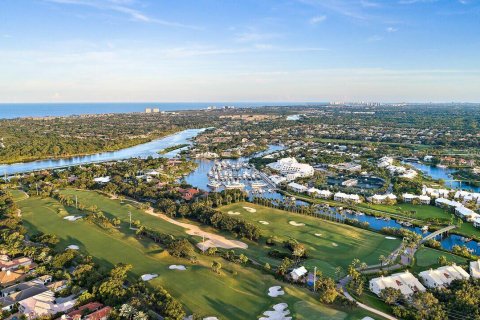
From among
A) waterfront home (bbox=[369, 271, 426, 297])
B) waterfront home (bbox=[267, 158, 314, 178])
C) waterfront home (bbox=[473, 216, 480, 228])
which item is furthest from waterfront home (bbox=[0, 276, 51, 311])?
waterfront home (bbox=[267, 158, 314, 178])

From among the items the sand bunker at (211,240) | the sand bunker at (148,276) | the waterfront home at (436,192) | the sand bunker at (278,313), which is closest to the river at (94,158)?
the sand bunker at (211,240)

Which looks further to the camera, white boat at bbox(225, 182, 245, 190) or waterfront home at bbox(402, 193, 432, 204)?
white boat at bbox(225, 182, 245, 190)

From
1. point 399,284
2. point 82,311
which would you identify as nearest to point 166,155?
point 82,311

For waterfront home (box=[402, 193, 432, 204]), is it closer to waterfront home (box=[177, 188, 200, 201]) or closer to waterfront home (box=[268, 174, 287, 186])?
waterfront home (box=[268, 174, 287, 186])

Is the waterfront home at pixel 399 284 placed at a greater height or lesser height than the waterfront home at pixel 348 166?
lesser

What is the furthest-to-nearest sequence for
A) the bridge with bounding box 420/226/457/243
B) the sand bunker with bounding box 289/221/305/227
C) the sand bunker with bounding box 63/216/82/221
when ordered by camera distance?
the sand bunker with bounding box 63/216/82/221, the sand bunker with bounding box 289/221/305/227, the bridge with bounding box 420/226/457/243

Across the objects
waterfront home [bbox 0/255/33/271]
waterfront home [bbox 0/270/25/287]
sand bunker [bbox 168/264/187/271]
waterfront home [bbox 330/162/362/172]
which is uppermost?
waterfront home [bbox 330/162/362/172]

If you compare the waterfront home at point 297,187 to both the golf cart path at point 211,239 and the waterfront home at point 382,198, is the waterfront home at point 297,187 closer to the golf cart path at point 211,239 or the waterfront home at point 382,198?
the waterfront home at point 382,198
